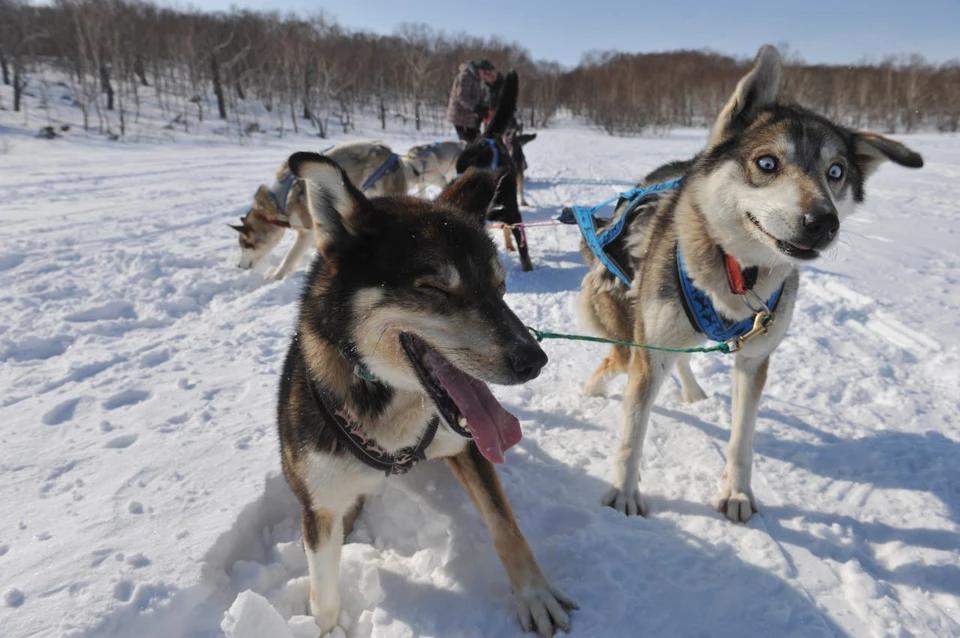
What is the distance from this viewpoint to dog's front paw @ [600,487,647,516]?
7.67ft

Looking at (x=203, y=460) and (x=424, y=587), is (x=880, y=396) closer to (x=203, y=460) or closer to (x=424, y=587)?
(x=424, y=587)

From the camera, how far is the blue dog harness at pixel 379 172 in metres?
6.95

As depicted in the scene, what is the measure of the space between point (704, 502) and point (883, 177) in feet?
42.1

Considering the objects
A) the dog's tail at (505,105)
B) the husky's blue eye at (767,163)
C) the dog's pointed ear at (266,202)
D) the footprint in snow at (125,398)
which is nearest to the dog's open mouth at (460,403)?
the husky's blue eye at (767,163)

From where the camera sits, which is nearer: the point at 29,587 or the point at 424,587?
the point at 29,587

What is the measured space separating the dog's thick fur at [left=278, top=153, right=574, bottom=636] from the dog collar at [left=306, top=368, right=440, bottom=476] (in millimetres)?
11

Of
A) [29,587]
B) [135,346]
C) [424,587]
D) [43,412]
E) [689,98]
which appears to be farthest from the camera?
[689,98]

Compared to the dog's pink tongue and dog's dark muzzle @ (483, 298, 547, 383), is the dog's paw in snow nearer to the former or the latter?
the dog's pink tongue

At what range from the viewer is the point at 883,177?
39.0 feet

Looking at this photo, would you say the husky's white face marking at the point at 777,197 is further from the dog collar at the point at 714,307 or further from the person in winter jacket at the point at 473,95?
the person in winter jacket at the point at 473,95

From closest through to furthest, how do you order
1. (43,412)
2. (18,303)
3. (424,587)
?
(424,587), (43,412), (18,303)

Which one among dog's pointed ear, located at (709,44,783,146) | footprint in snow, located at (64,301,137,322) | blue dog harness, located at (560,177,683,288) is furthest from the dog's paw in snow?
dog's pointed ear, located at (709,44,783,146)

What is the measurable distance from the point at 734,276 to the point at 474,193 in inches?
42.1

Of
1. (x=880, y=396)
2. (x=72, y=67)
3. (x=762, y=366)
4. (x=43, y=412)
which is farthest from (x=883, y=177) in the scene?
(x=72, y=67)
